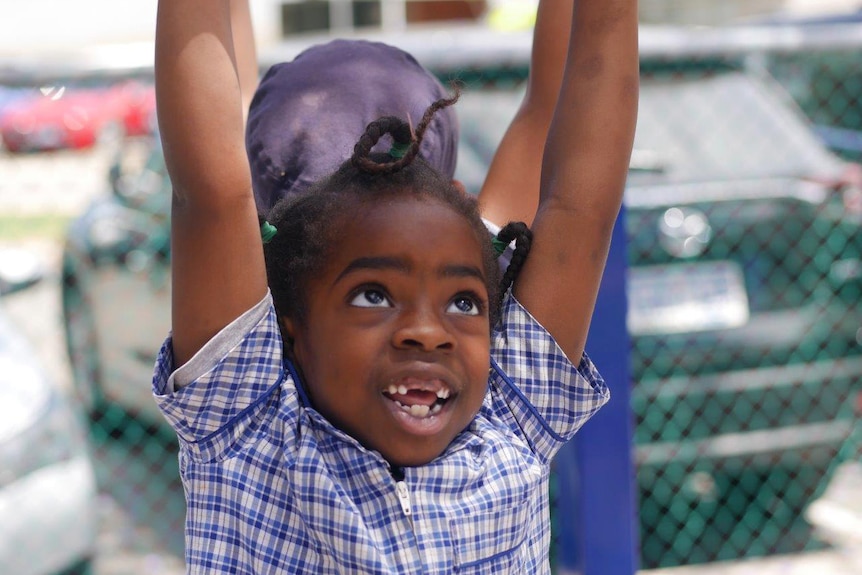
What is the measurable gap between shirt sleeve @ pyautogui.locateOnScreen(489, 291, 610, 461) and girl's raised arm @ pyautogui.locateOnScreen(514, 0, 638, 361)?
2cm

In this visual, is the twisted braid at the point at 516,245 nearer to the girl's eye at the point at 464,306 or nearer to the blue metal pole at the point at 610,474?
the girl's eye at the point at 464,306

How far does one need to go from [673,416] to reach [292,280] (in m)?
2.30

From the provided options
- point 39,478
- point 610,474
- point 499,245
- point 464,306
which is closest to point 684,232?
point 610,474

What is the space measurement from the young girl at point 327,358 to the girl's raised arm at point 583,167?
0.04m

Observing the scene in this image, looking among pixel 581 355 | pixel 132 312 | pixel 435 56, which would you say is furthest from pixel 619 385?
pixel 132 312

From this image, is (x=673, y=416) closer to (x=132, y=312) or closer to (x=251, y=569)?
(x=132, y=312)

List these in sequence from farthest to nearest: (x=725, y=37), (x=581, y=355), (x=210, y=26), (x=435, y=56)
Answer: (x=725, y=37)
(x=435, y=56)
(x=581, y=355)
(x=210, y=26)

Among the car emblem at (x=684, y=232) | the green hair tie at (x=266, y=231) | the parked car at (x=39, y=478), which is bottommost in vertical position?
the parked car at (x=39, y=478)

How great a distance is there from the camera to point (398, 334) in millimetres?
1215

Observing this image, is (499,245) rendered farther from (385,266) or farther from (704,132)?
(704,132)

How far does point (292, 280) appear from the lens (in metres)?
1.32

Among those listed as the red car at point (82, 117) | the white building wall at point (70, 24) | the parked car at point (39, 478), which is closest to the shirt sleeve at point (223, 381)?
the red car at point (82, 117)

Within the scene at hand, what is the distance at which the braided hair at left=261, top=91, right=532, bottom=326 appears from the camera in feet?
4.18

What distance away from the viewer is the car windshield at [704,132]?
3531mm
